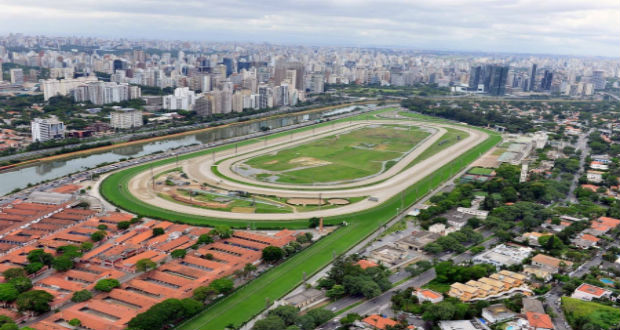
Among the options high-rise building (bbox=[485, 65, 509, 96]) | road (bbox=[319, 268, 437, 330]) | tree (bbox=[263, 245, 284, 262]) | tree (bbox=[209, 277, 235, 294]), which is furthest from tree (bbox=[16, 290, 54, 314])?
high-rise building (bbox=[485, 65, 509, 96])

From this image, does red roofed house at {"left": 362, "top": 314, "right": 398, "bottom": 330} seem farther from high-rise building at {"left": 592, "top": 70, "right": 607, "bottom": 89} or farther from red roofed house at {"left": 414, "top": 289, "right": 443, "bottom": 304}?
high-rise building at {"left": 592, "top": 70, "right": 607, "bottom": 89}

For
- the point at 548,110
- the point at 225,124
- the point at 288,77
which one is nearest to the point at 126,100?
the point at 225,124

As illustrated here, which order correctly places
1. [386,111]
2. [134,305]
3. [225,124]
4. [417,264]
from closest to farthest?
[134,305]
[417,264]
[225,124]
[386,111]

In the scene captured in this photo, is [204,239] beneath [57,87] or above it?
beneath

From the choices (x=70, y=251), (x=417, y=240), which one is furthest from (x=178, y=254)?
(x=417, y=240)

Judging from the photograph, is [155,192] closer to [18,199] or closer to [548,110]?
[18,199]

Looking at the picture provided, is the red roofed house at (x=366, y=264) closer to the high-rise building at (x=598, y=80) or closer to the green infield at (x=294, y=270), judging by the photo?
the green infield at (x=294, y=270)

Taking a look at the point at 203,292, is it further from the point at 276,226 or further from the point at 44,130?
the point at 44,130
